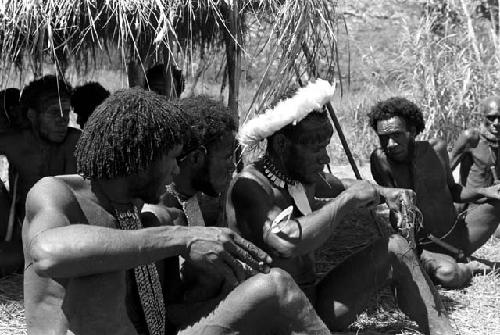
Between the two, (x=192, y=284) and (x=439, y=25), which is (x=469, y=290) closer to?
(x=192, y=284)

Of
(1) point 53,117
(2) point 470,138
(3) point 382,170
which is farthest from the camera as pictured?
(2) point 470,138

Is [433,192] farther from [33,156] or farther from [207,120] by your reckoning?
[33,156]

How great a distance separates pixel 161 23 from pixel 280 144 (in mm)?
1234

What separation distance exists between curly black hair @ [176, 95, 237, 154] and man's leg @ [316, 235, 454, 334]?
86 cm

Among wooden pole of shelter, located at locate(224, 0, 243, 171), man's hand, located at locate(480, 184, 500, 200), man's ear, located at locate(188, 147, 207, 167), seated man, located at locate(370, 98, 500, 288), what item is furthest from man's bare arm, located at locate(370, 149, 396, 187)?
man's ear, located at locate(188, 147, 207, 167)

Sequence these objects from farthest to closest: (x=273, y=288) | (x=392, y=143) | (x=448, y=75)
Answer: (x=448, y=75) → (x=392, y=143) → (x=273, y=288)

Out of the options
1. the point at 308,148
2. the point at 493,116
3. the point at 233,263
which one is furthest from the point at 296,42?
the point at 233,263

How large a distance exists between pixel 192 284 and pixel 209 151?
586 mm

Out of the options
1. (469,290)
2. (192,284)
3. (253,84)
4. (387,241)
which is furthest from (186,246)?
(253,84)

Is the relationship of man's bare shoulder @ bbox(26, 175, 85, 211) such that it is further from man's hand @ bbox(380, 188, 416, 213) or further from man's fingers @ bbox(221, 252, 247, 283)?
man's hand @ bbox(380, 188, 416, 213)

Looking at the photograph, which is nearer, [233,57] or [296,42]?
[296,42]

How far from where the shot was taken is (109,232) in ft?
7.82

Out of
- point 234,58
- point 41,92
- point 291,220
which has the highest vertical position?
point 234,58

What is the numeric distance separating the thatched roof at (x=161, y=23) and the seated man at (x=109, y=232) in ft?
5.55
